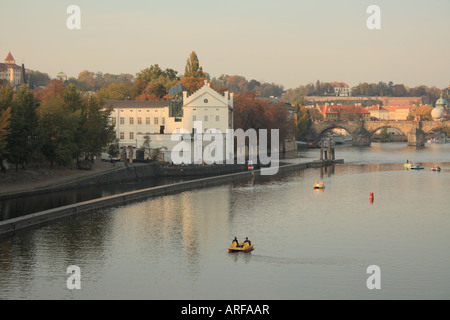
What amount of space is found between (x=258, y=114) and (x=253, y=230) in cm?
8680

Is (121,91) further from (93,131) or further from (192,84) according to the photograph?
(93,131)

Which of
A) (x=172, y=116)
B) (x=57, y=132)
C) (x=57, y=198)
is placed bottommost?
(x=57, y=198)

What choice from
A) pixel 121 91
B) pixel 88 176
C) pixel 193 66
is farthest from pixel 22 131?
pixel 193 66

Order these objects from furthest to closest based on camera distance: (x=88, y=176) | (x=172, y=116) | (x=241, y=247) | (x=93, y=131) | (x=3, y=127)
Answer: (x=172, y=116), (x=93, y=131), (x=88, y=176), (x=3, y=127), (x=241, y=247)

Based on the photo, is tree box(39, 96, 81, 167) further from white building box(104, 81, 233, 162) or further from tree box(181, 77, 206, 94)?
tree box(181, 77, 206, 94)

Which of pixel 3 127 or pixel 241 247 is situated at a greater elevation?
pixel 3 127

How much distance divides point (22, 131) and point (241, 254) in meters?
41.8

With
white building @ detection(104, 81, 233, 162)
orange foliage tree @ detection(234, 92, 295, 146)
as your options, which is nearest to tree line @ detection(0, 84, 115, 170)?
white building @ detection(104, 81, 233, 162)

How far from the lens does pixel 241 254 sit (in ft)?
157

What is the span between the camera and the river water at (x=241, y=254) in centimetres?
3950

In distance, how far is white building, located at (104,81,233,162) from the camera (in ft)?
401

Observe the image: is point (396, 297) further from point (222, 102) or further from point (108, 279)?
point (222, 102)

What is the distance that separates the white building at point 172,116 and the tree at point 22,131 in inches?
1358

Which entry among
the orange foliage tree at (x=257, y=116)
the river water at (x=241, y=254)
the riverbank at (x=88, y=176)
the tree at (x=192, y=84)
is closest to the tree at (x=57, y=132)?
the riverbank at (x=88, y=176)
